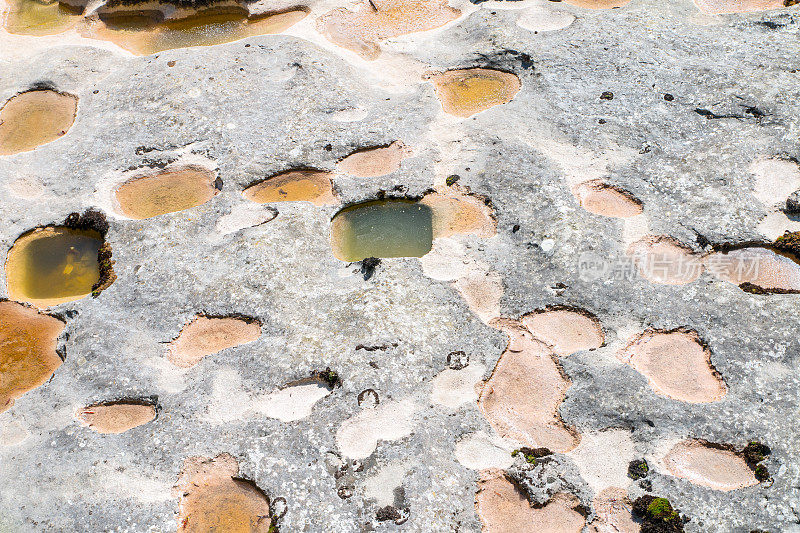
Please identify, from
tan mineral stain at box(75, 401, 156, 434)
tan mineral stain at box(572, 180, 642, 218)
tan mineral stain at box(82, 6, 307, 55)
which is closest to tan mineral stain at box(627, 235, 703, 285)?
tan mineral stain at box(572, 180, 642, 218)

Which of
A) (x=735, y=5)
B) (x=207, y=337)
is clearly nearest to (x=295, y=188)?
(x=207, y=337)

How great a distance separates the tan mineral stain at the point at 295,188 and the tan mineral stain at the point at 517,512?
6.67m

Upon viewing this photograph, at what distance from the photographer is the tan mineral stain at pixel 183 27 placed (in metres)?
17.7

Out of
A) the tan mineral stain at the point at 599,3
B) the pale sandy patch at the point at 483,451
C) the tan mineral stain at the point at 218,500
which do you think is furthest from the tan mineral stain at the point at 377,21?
the tan mineral stain at the point at 218,500

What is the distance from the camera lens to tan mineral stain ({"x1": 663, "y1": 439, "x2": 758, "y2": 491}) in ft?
28.8

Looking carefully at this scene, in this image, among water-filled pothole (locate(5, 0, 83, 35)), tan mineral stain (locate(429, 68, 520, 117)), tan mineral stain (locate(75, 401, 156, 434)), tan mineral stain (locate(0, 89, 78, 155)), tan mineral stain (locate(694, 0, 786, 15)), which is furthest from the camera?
water-filled pothole (locate(5, 0, 83, 35))

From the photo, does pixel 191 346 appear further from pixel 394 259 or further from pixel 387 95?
pixel 387 95

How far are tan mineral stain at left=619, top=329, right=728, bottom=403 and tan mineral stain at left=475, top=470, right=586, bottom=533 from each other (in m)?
2.55

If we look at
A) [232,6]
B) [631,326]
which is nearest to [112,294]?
[631,326]

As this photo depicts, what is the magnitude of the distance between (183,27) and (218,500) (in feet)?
48.3

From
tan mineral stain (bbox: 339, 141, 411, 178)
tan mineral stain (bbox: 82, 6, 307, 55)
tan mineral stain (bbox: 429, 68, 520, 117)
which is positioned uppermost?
tan mineral stain (bbox: 82, 6, 307, 55)

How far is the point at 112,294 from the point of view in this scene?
11422 mm

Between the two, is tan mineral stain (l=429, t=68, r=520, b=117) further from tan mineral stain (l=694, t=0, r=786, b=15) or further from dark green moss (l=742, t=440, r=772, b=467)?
dark green moss (l=742, t=440, r=772, b=467)

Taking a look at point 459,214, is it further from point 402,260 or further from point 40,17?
point 40,17
